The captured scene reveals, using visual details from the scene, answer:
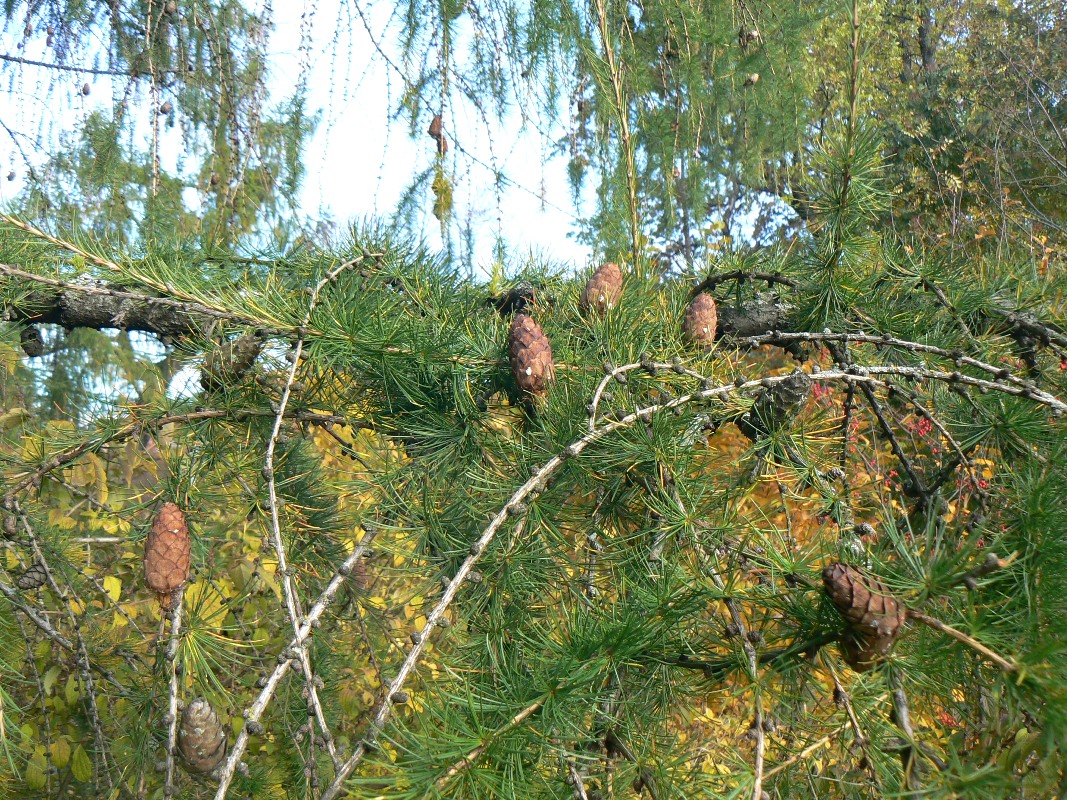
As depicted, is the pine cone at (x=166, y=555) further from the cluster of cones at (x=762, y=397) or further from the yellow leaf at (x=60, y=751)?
the yellow leaf at (x=60, y=751)

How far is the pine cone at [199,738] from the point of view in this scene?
58 centimetres

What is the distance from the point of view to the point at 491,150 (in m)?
1.19

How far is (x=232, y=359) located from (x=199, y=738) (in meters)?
0.31

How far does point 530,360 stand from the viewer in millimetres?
646

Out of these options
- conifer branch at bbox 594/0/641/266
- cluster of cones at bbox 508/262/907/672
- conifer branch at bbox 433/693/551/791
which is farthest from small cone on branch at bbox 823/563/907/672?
conifer branch at bbox 594/0/641/266

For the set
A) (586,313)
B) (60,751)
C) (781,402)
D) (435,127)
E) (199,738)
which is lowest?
(60,751)

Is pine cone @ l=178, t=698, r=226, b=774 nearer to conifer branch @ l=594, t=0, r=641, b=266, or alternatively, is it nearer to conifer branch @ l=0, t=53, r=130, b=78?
conifer branch @ l=594, t=0, r=641, b=266

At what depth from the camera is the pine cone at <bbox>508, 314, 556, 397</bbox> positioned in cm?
65

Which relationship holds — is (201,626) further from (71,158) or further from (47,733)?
(71,158)

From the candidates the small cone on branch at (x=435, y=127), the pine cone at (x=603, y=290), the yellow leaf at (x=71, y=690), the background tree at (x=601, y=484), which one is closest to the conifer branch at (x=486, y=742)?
the background tree at (x=601, y=484)

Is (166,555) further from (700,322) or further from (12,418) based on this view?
(12,418)

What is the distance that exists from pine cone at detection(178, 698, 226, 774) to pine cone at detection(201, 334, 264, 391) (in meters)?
0.27

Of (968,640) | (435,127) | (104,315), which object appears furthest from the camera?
(435,127)

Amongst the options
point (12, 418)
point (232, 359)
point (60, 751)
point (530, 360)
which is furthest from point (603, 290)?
point (60, 751)
